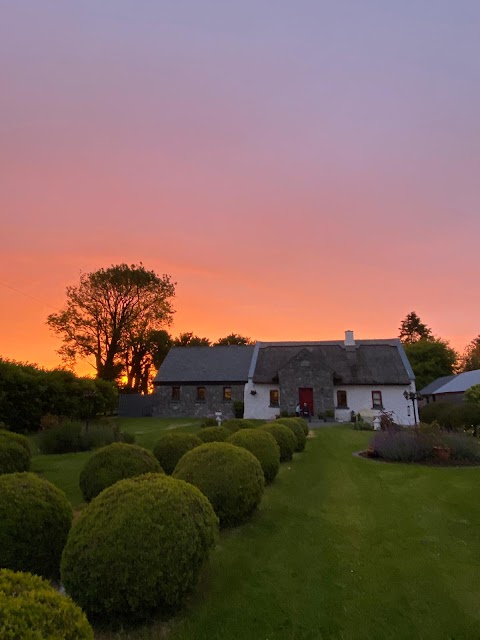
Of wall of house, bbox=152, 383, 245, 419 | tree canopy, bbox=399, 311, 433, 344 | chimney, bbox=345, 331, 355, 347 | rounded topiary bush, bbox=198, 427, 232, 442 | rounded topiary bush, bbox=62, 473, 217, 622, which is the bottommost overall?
rounded topiary bush, bbox=62, 473, 217, 622

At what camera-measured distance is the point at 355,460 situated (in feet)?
47.3

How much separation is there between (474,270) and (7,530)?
66.6 ft

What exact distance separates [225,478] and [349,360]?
101ft

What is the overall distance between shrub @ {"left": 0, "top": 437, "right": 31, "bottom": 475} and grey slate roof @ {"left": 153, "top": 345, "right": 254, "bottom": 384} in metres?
27.9

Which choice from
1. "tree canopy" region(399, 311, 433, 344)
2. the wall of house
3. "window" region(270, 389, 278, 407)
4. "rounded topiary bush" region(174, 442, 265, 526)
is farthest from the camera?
"tree canopy" region(399, 311, 433, 344)

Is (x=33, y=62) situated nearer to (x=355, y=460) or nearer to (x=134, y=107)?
(x=134, y=107)

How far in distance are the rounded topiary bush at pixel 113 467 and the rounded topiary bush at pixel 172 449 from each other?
2.03 m

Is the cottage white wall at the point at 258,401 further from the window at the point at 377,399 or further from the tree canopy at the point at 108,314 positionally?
the tree canopy at the point at 108,314

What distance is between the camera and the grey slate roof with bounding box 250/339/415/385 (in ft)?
112

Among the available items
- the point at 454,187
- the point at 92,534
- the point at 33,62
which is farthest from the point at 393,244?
the point at 92,534

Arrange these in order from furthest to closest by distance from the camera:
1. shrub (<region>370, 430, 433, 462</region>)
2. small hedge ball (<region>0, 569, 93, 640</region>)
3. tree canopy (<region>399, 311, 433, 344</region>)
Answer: tree canopy (<region>399, 311, 433, 344</region>) < shrub (<region>370, 430, 433, 462</region>) < small hedge ball (<region>0, 569, 93, 640</region>)

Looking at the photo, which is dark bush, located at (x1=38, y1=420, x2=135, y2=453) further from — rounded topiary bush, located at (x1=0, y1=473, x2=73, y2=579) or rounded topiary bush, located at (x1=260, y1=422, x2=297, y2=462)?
rounded topiary bush, located at (x1=0, y1=473, x2=73, y2=579)

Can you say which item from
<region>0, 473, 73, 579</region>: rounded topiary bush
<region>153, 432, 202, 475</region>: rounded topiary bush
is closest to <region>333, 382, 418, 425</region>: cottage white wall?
<region>153, 432, 202, 475</region>: rounded topiary bush

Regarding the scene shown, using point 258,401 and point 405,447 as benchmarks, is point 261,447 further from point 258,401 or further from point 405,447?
point 258,401
